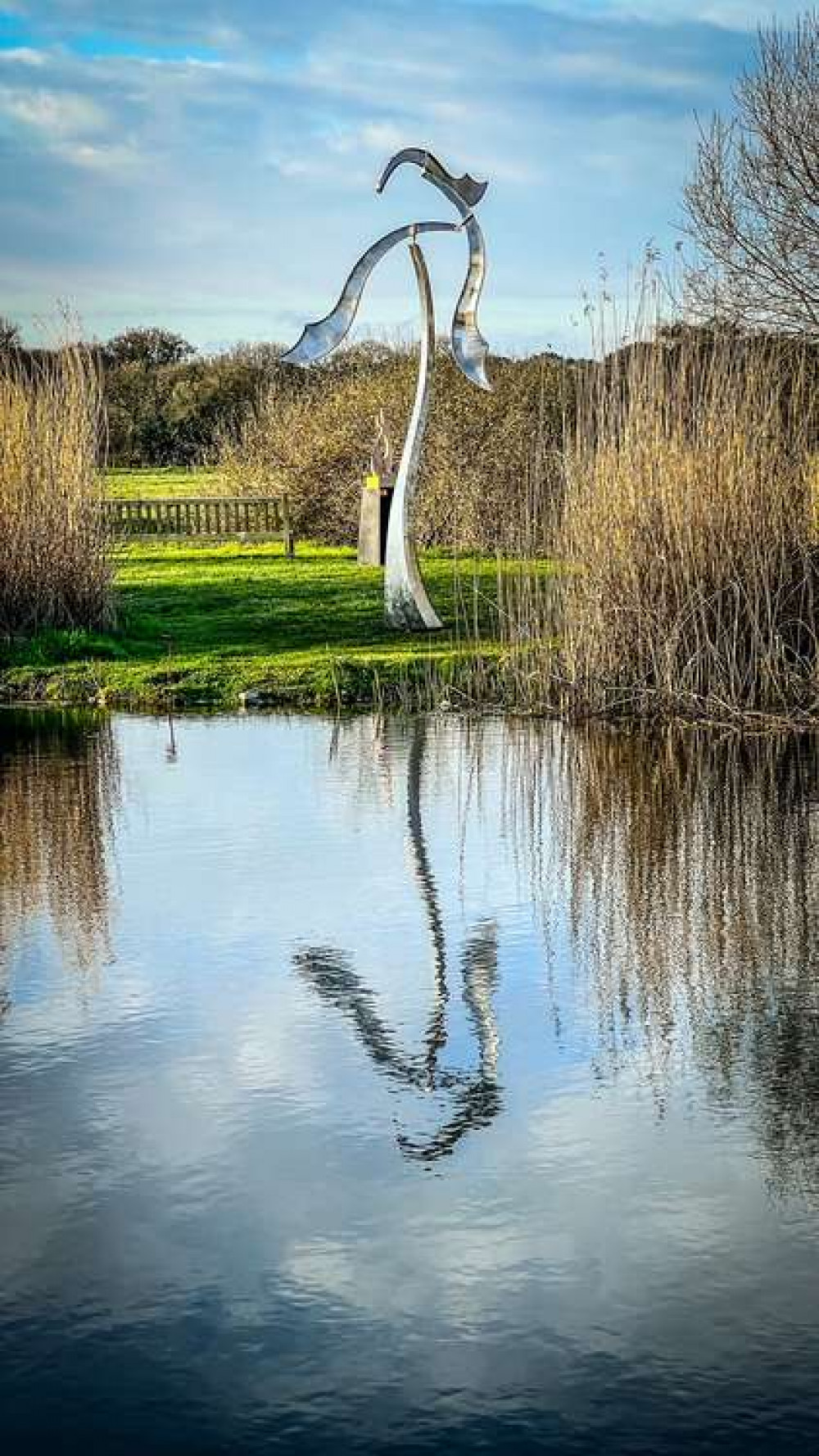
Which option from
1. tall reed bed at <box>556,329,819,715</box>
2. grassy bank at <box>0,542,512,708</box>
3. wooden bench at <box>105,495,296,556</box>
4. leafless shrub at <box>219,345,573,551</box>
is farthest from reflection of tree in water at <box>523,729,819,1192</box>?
wooden bench at <box>105,495,296,556</box>

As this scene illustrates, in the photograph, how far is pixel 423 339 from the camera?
1916 centimetres

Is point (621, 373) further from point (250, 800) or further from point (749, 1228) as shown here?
point (749, 1228)

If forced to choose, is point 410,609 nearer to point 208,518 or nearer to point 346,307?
point 346,307

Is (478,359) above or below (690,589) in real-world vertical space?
above

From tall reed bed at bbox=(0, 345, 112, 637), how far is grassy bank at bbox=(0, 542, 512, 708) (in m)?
0.38

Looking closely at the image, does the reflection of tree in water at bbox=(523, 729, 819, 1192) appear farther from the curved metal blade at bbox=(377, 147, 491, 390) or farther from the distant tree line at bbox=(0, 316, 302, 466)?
the distant tree line at bbox=(0, 316, 302, 466)

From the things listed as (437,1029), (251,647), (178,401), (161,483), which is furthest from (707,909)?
(178,401)

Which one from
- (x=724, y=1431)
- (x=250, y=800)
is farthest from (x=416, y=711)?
(x=724, y=1431)

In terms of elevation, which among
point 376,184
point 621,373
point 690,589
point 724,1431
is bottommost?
point 724,1431

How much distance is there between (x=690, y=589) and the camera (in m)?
14.2

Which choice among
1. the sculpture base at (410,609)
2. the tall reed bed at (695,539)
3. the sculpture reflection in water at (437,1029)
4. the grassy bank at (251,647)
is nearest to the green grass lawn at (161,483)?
the grassy bank at (251,647)

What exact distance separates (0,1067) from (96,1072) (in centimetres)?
30

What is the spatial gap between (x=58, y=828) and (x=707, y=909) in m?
3.54

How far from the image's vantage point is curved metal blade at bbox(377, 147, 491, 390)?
18.6 metres
